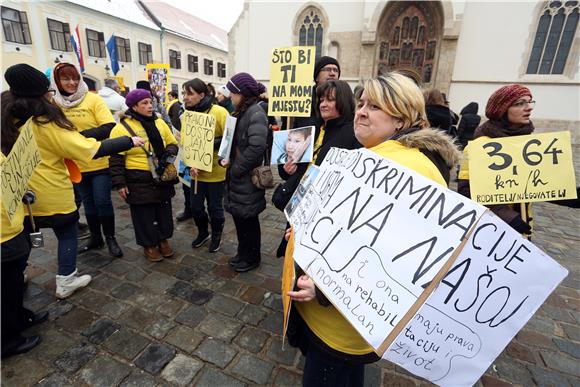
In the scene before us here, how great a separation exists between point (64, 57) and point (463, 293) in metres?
26.9

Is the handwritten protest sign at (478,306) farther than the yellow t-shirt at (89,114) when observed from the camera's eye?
No

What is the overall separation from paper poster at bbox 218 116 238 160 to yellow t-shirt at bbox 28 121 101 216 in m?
1.17

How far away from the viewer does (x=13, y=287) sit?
7.07 ft

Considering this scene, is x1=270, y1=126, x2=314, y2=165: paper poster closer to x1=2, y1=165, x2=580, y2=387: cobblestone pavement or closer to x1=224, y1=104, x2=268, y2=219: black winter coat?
x1=224, y1=104, x2=268, y2=219: black winter coat


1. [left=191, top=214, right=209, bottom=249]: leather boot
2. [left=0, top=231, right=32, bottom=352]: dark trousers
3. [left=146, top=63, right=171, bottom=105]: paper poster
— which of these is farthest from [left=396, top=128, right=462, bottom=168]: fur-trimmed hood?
[left=146, top=63, right=171, bottom=105]: paper poster

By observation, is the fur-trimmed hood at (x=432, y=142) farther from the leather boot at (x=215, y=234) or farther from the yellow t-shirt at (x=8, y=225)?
the leather boot at (x=215, y=234)

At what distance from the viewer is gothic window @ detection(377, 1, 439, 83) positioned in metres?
16.5

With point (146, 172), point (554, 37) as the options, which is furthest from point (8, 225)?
point (554, 37)

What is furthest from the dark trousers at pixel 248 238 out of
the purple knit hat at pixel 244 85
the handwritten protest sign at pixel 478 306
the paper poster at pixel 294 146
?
the handwritten protest sign at pixel 478 306

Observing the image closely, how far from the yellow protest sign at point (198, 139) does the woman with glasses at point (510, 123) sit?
254 centimetres

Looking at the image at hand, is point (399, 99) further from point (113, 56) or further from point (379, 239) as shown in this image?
point (113, 56)

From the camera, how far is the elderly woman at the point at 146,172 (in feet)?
10.3

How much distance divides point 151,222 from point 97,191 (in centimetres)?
78

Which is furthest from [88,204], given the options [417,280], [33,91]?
[417,280]
